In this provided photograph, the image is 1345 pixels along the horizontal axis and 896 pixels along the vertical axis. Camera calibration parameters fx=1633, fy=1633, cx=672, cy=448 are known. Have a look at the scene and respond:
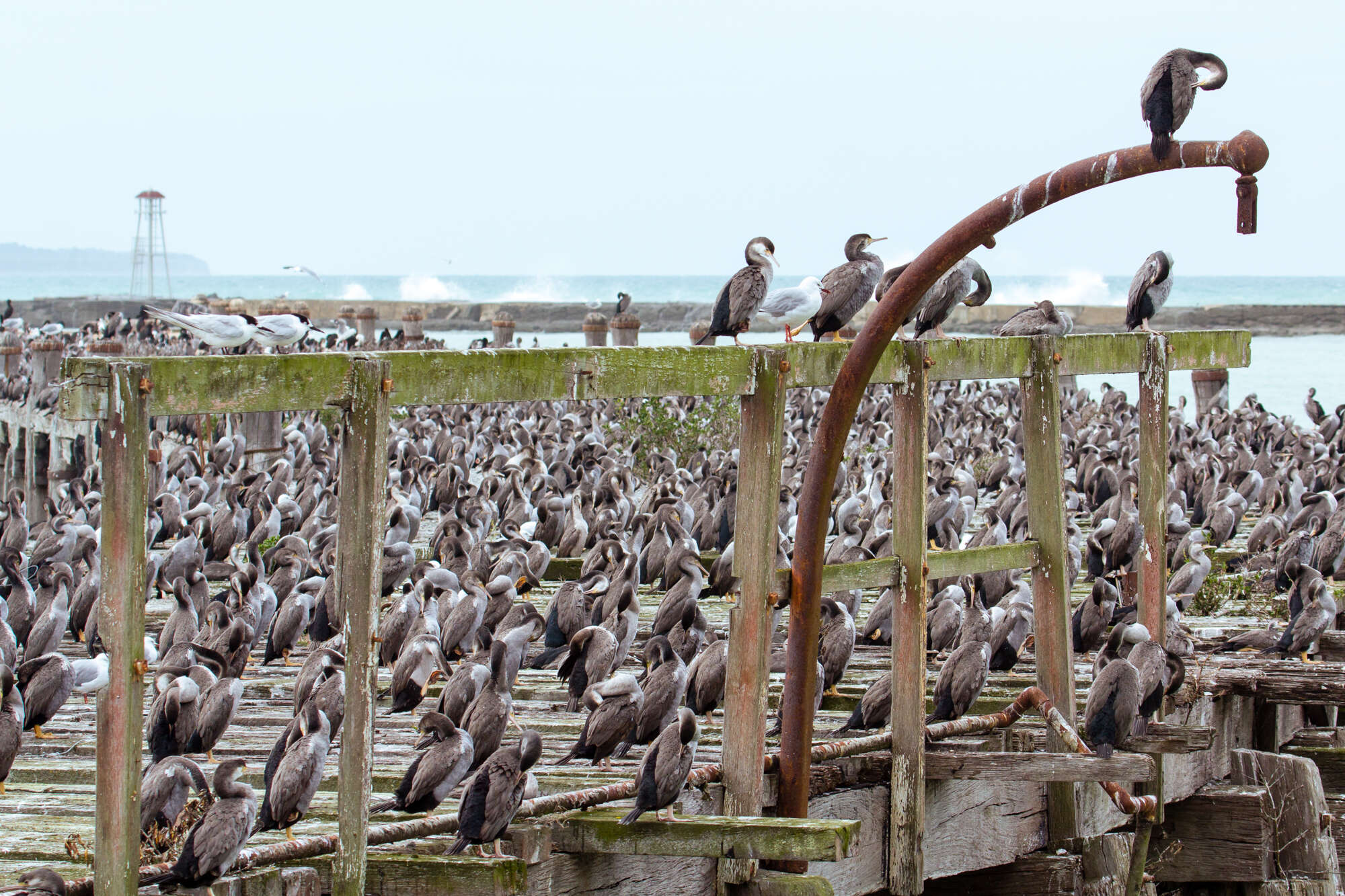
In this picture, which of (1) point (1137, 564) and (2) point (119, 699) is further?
(1) point (1137, 564)

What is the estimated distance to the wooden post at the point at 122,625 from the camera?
4246mm

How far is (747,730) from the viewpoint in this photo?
19.5 ft

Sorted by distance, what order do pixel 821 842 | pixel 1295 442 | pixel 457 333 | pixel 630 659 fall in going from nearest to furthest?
1. pixel 821 842
2. pixel 630 659
3. pixel 1295 442
4. pixel 457 333

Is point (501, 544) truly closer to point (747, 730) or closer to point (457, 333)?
point (747, 730)

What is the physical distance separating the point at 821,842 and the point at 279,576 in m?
6.18

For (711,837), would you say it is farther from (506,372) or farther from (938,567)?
(938,567)

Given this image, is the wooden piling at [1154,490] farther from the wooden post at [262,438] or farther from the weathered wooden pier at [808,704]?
the wooden post at [262,438]

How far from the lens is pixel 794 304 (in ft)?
28.3

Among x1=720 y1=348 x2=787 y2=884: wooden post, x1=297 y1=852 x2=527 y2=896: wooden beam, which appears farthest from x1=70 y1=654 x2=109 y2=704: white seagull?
x1=720 y1=348 x2=787 y2=884: wooden post

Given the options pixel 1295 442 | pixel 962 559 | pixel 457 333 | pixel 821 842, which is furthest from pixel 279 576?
pixel 457 333

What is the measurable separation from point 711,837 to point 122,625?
86.0 inches

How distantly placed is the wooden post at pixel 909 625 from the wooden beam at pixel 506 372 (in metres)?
0.20

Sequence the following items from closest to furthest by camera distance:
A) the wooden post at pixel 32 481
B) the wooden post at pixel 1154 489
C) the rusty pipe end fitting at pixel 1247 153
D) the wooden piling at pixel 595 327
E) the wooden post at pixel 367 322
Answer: the rusty pipe end fitting at pixel 1247 153, the wooden post at pixel 1154 489, the wooden post at pixel 32 481, the wooden piling at pixel 595 327, the wooden post at pixel 367 322

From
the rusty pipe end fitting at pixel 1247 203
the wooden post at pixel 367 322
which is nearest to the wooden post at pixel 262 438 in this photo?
the wooden post at pixel 367 322
